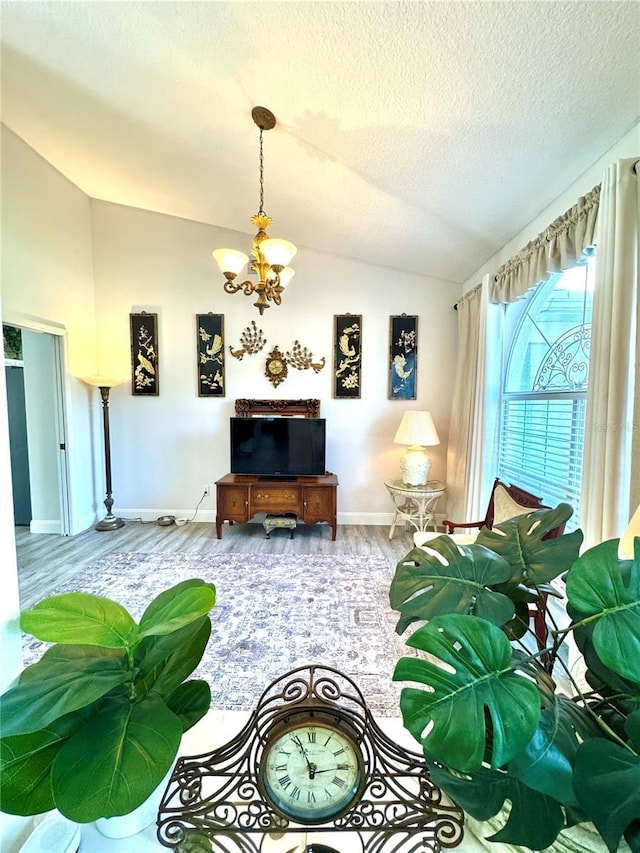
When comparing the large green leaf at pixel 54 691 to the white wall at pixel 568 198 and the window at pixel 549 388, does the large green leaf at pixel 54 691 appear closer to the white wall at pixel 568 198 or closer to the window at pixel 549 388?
the window at pixel 549 388

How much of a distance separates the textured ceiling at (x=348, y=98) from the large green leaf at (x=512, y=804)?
2061 millimetres

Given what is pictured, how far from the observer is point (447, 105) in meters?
1.61

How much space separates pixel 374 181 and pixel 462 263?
4.68 ft

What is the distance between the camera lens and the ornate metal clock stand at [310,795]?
54 cm

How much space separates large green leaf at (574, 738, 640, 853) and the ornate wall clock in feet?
12.3

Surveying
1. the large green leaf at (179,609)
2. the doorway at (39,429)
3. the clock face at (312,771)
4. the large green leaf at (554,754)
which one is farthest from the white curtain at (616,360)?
the doorway at (39,429)

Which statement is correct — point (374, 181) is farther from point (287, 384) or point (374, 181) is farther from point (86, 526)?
point (86, 526)

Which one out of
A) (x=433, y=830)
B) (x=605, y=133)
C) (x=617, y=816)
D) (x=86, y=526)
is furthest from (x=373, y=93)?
(x=86, y=526)

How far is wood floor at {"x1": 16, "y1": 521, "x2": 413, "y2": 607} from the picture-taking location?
3145mm

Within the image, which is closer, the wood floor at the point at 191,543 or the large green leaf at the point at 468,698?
the large green leaf at the point at 468,698

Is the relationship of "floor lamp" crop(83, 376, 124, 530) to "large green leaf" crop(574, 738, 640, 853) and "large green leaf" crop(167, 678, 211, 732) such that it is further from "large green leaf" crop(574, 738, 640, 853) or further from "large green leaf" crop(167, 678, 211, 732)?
"large green leaf" crop(574, 738, 640, 853)

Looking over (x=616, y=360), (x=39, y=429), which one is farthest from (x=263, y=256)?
(x=39, y=429)

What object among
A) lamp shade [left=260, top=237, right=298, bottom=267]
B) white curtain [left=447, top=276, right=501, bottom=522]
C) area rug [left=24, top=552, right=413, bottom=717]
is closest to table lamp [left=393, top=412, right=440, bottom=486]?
white curtain [left=447, top=276, right=501, bottom=522]

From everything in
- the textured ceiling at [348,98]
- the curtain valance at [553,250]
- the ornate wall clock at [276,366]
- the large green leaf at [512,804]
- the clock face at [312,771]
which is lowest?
the clock face at [312,771]
